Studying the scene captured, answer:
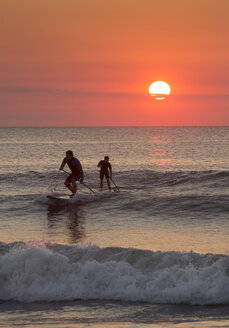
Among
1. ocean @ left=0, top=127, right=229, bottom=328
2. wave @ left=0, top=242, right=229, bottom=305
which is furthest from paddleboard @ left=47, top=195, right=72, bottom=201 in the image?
wave @ left=0, top=242, right=229, bottom=305

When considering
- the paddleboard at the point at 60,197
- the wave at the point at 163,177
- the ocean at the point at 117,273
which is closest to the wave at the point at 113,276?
the ocean at the point at 117,273

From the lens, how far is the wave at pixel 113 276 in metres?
9.13

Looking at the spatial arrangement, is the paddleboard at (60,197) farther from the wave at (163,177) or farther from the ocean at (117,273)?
the wave at (163,177)

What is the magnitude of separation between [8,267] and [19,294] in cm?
87

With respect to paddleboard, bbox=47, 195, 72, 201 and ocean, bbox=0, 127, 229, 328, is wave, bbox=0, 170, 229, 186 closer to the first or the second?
paddleboard, bbox=47, 195, 72, 201

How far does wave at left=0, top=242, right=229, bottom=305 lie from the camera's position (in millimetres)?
9133

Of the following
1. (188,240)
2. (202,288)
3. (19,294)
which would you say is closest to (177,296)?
(202,288)

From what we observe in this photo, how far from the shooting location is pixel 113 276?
9.79m

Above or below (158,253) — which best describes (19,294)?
below

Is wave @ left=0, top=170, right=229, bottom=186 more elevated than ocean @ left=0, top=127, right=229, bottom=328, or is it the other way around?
wave @ left=0, top=170, right=229, bottom=186

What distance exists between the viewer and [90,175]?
37656 millimetres

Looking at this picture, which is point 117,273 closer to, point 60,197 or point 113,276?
point 113,276

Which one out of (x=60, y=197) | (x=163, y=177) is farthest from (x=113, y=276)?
(x=163, y=177)

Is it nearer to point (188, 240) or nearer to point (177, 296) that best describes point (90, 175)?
point (188, 240)
